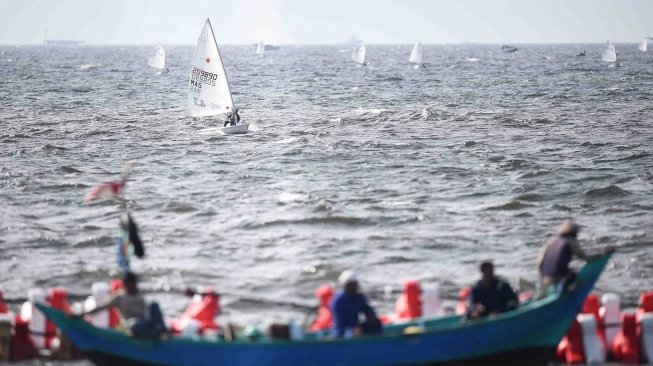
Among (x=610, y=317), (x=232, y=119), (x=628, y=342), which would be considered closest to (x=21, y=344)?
(x=610, y=317)

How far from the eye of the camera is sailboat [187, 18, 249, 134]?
188 feet

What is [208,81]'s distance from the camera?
5759 centimetres

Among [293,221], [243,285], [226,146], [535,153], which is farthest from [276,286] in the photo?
[226,146]

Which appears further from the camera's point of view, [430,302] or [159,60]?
[159,60]

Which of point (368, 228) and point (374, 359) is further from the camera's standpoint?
point (368, 228)

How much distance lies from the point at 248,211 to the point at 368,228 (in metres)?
5.28

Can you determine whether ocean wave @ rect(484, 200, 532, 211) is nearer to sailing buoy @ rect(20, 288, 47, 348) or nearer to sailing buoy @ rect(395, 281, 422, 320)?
sailing buoy @ rect(395, 281, 422, 320)

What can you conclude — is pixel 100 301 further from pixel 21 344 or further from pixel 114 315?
pixel 21 344

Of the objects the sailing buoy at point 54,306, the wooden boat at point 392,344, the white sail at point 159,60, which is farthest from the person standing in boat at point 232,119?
the white sail at point 159,60

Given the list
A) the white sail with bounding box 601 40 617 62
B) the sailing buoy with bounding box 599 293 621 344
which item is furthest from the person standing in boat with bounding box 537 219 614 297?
the white sail with bounding box 601 40 617 62

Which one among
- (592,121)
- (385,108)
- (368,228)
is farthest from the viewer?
(385,108)

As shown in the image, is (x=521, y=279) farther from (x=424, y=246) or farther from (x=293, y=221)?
(x=293, y=221)

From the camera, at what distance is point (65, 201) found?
38.9 meters

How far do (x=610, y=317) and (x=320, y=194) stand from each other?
21444 mm
